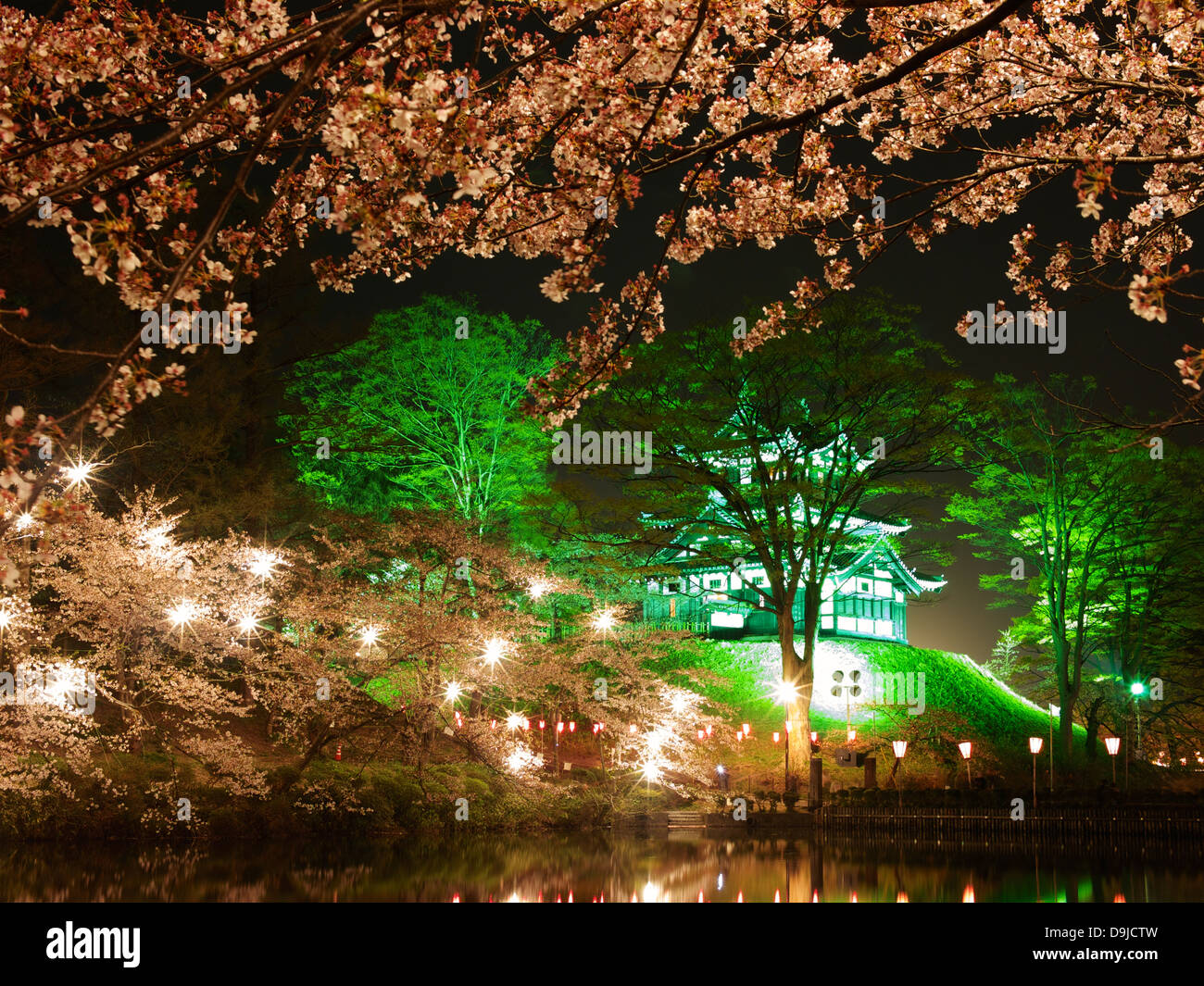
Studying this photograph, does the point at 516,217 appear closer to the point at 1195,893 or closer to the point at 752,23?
the point at 752,23

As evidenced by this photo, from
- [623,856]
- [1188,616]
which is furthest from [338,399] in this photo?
[1188,616]

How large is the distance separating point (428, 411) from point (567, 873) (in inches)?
856

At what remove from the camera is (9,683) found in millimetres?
16016

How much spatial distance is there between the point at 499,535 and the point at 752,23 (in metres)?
18.3

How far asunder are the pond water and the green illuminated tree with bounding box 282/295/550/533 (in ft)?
53.2

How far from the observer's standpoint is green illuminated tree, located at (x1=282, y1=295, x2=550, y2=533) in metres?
32.0

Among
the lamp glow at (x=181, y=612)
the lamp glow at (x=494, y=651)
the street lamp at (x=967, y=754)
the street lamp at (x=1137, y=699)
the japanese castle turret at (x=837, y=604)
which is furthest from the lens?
the japanese castle turret at (x=837, y=604)

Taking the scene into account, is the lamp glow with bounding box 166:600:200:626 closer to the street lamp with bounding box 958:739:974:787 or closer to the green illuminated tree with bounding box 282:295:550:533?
the green illuminated tree with bounding box 282:295:550:533

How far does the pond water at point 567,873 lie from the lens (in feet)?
35.8

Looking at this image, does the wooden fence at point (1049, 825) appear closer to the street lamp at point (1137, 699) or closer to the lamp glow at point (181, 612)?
the street lamp at point (1137, 699)

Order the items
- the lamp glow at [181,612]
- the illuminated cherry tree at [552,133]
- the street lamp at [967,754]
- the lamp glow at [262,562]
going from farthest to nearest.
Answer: the street lamp at [967,754], the lamp glow at [262,562], the lamp glow at [181,612], the illuminated cherry tree at [552,133]

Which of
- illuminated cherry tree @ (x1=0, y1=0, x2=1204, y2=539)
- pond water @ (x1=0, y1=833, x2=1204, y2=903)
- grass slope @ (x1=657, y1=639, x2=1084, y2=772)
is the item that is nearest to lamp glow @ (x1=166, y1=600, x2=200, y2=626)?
A: pond water @ (x1=0, y1=833, x2=1204, y2=903)

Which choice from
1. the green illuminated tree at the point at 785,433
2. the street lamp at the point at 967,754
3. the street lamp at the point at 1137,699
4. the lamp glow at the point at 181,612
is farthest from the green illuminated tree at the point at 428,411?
the street lamp at the point at 1137,699

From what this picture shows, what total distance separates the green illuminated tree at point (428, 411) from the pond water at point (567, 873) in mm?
16226
